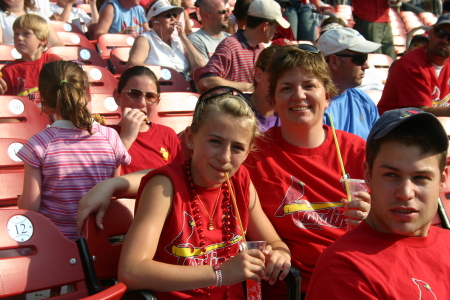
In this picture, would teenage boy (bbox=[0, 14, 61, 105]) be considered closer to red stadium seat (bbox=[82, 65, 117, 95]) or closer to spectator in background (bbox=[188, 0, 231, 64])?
red stadium seat (bbox=[82, 65, 117, 95])

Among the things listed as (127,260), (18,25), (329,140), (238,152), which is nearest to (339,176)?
(329,140)

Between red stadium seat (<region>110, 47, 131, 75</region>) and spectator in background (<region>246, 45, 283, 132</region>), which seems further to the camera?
red stadium seat (<region>110, 47, 131, 75</region>)

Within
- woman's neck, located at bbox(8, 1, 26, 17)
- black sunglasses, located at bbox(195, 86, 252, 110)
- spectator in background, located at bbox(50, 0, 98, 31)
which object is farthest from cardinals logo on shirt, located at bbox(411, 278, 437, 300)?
spectator in background, located at bbox(50, 0, 98, 31)

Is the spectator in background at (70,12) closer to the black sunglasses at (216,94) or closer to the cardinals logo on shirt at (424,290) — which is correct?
the black sunglasses at (216,94)

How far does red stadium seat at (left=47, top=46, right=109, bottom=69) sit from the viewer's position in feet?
16.6

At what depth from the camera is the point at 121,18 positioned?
668 cm

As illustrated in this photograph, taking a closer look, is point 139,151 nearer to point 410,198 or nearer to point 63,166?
point 63,166

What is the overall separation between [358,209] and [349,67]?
173cm

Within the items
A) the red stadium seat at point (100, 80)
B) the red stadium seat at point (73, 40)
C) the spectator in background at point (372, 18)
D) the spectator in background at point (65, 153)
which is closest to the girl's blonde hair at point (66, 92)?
the spectator in background at point (65, 153)

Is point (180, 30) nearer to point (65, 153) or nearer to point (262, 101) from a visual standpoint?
point (262, 101)

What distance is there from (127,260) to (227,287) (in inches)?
15.5

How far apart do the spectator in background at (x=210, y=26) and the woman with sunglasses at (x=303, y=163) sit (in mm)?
3345

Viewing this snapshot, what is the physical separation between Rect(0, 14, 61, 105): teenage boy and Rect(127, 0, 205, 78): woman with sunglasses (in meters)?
Answer: 0.95

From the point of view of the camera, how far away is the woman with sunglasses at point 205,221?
1.76m
